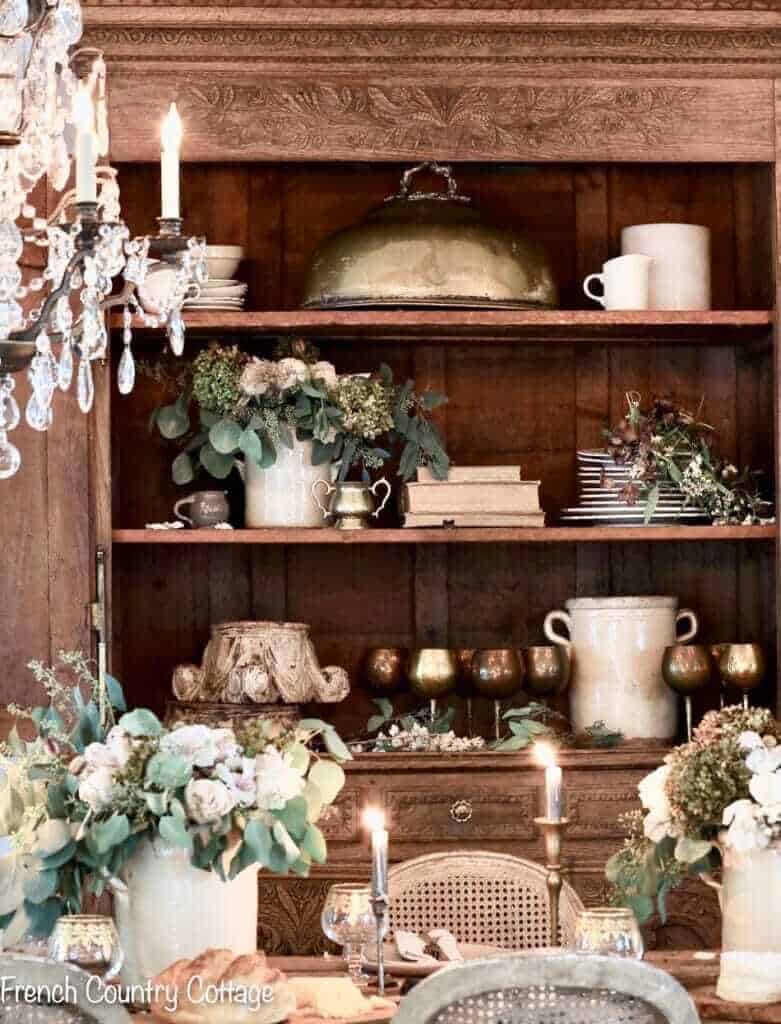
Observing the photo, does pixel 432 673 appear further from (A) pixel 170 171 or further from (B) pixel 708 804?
(A) pixel 170 171

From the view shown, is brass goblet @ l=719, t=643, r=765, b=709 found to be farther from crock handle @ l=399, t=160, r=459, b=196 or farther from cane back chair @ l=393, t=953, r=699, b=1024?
cane back chair @ l=393, t=953, r=699, b=1024

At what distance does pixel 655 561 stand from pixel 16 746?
217 cm

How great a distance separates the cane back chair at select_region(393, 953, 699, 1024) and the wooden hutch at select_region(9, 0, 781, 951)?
204cm

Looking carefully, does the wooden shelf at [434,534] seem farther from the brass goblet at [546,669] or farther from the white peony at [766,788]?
the white peony at [766,788]

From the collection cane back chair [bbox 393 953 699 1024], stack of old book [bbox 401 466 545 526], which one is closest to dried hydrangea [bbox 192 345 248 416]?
stack of old book [bbox 401 466 545 526]

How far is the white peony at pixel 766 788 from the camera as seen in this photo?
2541 mm

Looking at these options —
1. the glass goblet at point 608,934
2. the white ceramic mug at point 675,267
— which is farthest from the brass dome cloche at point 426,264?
the glass goblet at point 608,934

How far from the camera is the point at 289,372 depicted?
4059mm

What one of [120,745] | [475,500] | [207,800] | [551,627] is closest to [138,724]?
[120,745]

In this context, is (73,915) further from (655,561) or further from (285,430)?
(655,561)

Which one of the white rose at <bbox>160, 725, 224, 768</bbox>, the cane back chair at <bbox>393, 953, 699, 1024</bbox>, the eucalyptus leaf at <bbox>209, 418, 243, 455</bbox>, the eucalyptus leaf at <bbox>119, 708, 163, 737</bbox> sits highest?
the eucalyptus leaf at <bbox>209, 418, 243, 455</bbox>

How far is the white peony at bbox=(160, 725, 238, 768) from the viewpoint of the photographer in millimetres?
2461

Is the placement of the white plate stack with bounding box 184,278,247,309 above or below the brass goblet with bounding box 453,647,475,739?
above

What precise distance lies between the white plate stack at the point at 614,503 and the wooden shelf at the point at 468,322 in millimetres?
294
